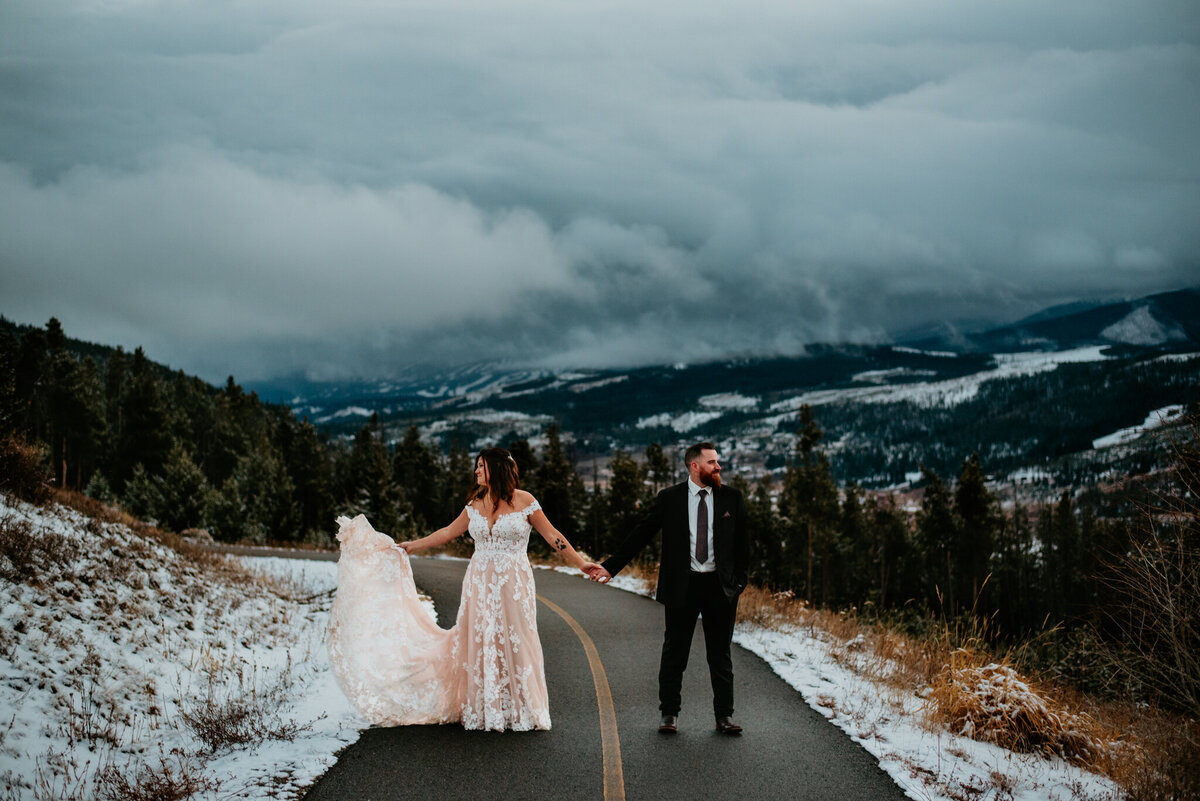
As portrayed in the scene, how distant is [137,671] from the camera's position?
7.65 m

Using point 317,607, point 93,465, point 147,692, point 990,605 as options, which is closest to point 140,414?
point 93,465

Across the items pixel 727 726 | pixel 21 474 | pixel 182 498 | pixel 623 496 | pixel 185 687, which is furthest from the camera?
pixel 623 496

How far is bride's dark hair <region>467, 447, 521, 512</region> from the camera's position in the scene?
22.7 ft

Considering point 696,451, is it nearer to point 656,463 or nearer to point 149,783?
point 149,783

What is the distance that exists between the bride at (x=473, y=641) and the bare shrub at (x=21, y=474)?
7275 millimetres

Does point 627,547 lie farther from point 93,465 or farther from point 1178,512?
point 93,465

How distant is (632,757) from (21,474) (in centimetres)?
Answer: 1118

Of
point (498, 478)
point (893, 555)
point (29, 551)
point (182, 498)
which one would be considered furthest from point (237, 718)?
point (893, 555)

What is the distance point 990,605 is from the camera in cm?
7575

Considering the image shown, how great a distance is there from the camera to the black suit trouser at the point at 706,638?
6633 mm

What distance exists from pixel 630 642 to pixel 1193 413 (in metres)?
7.37

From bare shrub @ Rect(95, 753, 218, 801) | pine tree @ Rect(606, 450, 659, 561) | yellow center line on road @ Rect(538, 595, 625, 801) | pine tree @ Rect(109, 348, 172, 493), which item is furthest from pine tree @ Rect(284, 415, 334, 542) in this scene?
bare shrub @ Rect(95, 753, 218, 801)

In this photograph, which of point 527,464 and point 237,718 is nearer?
point 237,718

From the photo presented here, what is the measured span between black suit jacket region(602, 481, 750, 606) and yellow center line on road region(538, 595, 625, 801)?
1.29 meters
